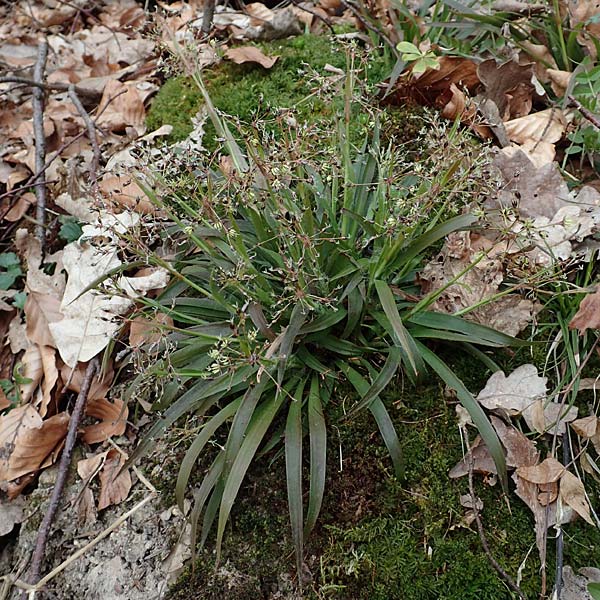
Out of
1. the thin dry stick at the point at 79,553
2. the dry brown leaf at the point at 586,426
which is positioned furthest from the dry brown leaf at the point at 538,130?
the thin dry stick at the point at 79,553

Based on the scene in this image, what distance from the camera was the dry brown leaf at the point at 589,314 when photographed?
1782mm

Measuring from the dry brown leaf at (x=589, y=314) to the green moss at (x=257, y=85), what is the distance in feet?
5.02

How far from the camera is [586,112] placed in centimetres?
236

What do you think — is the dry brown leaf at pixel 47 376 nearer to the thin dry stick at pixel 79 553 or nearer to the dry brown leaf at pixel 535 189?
the thin dry stick at pixel 79 553

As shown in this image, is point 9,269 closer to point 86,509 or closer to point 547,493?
point 86,509

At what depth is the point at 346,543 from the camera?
71.7 inches

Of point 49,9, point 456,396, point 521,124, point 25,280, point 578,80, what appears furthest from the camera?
point 49,9

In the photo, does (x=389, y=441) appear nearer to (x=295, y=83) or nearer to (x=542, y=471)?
(x=542, y=471)

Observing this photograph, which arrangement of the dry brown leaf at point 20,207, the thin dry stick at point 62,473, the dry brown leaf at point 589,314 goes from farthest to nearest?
the dry brown leaf at point 20,207 → the thin dry stick at point 62,473 → the dry brown leaf at point 589,314

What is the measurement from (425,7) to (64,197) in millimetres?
1975

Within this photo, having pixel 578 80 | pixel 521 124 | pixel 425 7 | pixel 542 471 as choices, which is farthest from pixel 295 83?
pixel 542 471

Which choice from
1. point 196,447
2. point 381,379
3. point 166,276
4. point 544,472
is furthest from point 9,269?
point 544,472

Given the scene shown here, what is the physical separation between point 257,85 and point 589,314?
6.41ft

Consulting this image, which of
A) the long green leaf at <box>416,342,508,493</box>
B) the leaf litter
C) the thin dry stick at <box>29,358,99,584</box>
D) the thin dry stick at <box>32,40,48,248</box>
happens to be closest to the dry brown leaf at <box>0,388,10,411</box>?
the leaf litter
